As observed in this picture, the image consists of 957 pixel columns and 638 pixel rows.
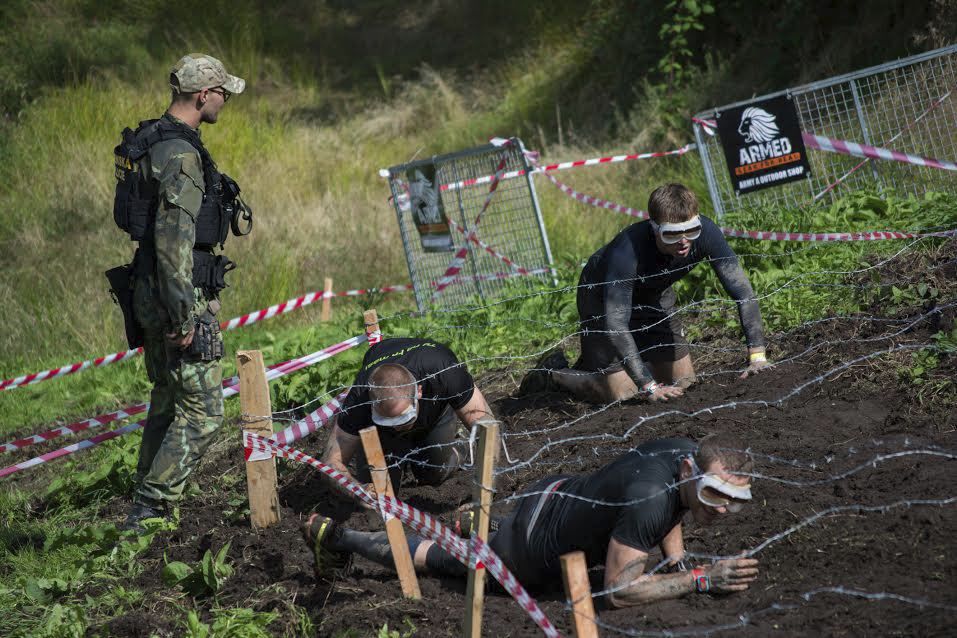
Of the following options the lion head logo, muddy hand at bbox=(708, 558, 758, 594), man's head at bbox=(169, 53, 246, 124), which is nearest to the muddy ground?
muddy hand at bbox=(708, 558, 758, 594)

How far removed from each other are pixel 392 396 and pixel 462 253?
5.58 meters

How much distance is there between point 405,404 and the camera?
17.1 ft

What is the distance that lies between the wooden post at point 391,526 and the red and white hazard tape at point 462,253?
5850mm

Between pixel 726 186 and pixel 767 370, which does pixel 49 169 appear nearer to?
pixel 726 186

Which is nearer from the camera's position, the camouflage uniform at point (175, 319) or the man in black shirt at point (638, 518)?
the man in black shirt at point (638, 518)

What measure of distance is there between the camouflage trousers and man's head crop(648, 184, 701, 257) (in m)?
2.70

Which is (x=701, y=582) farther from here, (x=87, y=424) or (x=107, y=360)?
(x=107, y=360)

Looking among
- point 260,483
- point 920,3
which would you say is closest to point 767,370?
point 260,483

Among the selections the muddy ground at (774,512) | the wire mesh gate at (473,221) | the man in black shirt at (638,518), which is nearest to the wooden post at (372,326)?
the muddy ground at (774,512)

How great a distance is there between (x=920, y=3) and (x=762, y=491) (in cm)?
954

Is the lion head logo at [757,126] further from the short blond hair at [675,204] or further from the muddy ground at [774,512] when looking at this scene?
the short blond hair at [675,204]

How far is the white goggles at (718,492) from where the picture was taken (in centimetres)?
396

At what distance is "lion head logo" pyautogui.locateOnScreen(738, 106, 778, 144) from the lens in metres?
9.30

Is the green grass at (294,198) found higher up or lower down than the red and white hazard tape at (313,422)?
higher up
